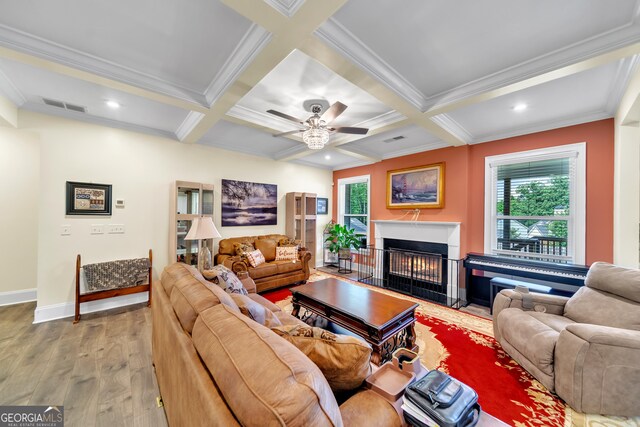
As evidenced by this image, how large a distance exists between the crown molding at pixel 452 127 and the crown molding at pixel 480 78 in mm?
445

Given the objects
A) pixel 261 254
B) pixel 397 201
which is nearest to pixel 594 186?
pixel 397 201

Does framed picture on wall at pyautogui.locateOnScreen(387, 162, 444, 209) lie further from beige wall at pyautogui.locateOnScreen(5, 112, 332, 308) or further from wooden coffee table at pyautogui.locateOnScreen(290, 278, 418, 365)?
beige wall at pyautogui.locateOnScreen(5, 112, 332, 308)

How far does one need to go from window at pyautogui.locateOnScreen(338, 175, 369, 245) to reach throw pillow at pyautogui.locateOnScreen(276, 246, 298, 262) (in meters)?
1.93

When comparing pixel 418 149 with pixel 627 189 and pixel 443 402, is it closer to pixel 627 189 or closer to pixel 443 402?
pixel 627 189

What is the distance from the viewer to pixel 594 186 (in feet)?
10.2

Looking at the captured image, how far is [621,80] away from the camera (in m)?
2.30

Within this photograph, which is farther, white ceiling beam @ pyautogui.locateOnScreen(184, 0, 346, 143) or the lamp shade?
the lamp shade

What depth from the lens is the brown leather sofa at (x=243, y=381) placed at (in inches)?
26.6

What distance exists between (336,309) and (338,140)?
9.03 feet

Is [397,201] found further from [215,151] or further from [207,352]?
[207,352]

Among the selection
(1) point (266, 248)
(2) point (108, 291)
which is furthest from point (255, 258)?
(2) point (108, 291)

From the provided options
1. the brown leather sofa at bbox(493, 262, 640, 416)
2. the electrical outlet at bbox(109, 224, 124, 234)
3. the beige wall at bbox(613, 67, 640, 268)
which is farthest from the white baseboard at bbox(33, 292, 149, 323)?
the beige wall at bbox(613, 67, 640, 268)

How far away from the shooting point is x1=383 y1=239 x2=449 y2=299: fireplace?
14.2ft

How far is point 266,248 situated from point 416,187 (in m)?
3.24
